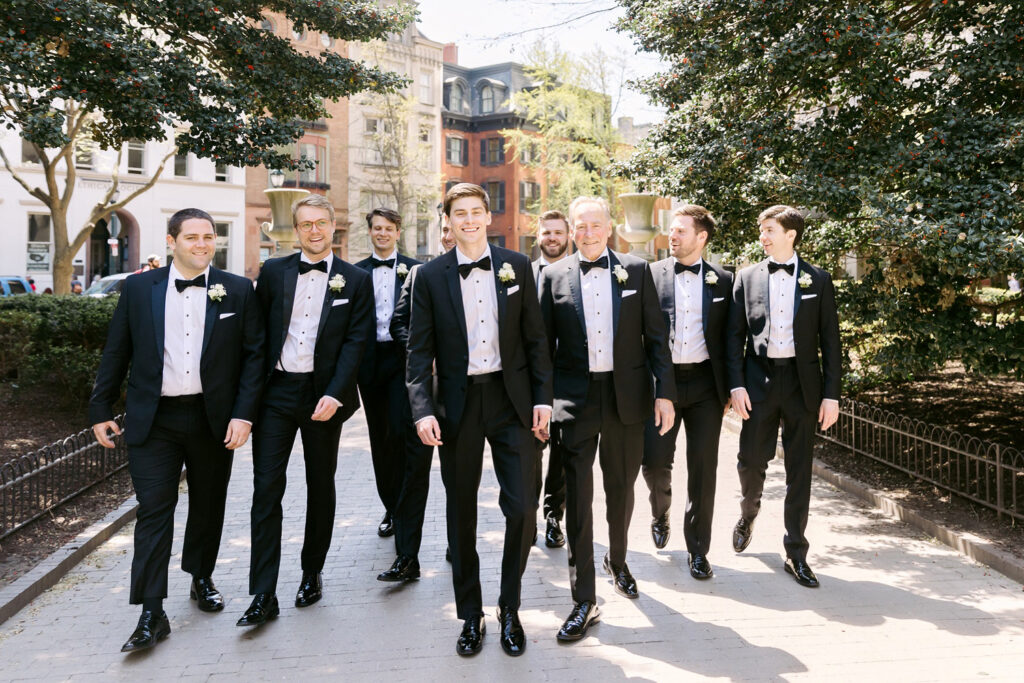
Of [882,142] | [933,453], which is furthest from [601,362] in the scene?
[933,453]

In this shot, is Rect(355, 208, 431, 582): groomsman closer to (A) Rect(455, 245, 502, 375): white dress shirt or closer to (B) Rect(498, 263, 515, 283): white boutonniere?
(A) Rect(455, 245, 502, 375): white dress shirt

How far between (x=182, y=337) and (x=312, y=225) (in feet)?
3.27

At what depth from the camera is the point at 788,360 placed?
223 inches

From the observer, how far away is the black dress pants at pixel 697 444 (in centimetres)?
577

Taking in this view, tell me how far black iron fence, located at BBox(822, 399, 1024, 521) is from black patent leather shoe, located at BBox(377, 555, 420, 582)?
14.1 feet

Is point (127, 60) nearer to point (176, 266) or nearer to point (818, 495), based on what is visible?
point (176, 266)

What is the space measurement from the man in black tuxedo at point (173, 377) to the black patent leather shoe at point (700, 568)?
2933mm

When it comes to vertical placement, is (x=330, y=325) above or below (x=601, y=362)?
above

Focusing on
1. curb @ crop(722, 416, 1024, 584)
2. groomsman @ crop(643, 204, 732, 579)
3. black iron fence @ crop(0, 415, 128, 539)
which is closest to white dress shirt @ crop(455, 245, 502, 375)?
groomsman @ crop(643, 204, 732, 579)

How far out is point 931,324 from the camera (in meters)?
7.28

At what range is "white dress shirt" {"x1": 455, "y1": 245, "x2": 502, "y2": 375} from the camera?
467cm

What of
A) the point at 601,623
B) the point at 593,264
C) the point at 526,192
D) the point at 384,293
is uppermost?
the point at 526,192

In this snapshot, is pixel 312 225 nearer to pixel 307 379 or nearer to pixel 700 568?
pixel 307 379

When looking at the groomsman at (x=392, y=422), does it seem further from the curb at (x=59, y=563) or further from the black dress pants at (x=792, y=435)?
the black dress pants at (x=792, y=435)
